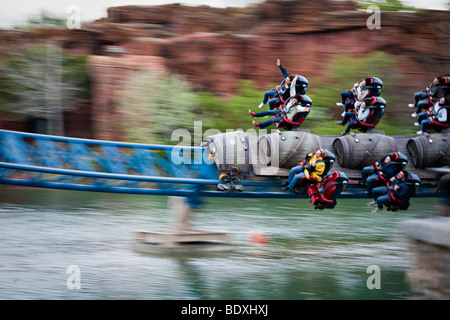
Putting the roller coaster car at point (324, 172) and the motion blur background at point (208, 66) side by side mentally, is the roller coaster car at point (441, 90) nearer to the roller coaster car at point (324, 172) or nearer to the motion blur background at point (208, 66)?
the roller coaster car at point (324, 172)

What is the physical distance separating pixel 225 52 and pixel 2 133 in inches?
794

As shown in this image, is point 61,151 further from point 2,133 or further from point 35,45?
point 35,45

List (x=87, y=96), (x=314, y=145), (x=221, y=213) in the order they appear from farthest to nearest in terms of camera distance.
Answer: (x=87, y=96)
(x=221, y=213)
(x=314, y=145)

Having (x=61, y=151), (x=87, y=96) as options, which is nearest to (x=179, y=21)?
(x=87, y=96)

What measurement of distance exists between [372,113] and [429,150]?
103 centimetres

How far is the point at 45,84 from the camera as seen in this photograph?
28953 millimetres

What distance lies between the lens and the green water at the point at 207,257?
9.80 meters

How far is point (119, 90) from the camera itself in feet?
89.7

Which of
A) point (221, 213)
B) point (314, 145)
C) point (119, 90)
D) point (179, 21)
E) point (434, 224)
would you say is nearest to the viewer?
point (434, 224)

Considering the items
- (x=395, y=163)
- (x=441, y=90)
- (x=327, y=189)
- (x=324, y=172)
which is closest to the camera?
(x=324, y=172)

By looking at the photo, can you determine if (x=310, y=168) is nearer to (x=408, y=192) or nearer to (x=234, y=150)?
(x=234, y=150)

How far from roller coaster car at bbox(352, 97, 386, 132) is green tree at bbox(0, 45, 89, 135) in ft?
66.1

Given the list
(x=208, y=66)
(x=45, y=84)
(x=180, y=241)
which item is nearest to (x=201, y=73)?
(x=208, y=66)

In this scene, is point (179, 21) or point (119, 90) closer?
point (119, 90)
